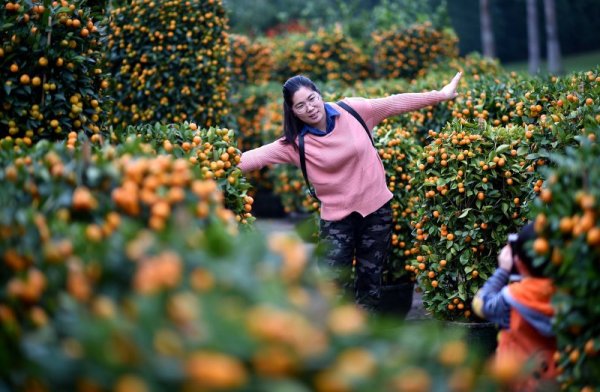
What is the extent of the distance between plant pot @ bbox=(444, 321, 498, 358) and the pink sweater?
3.22ft

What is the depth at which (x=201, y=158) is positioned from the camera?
14.5 ft

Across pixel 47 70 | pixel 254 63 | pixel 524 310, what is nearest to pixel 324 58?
pixel 254 63

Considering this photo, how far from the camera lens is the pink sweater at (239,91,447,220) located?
4996mm

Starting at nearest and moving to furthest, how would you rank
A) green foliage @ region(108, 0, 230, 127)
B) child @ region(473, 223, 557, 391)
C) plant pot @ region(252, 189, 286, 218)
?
child @ region(473, 223, 557, 391) → green foliage @ region(108, 0, 230, 127) → plant pot @ region(252, 189, 286, 218)

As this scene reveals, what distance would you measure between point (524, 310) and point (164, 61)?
582 cm

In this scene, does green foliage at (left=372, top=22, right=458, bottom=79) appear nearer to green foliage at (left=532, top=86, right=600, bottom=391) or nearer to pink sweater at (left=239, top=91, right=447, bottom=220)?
pink sweater at (left=239, top=91, right=447, bottom=220)

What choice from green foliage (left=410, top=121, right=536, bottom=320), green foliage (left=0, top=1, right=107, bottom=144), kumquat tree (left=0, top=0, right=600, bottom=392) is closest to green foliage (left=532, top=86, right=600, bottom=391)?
kumquat tree (left=0, top=0, right=600, bottom=392)

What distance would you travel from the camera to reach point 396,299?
6.32 meters

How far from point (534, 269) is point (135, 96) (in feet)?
19.2

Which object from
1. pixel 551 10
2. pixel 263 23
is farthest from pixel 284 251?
pixel 263 23

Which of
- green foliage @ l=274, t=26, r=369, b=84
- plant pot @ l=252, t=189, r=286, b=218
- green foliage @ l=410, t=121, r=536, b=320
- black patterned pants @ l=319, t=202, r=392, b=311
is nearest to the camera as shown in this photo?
green foliage @ l=410, t=121, r=536, b=320

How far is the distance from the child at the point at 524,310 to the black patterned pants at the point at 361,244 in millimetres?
1693

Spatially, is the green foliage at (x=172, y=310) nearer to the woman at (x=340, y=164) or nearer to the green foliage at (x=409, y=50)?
the woman at (x=340, y=164)

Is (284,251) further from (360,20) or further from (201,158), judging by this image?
(360,20)
